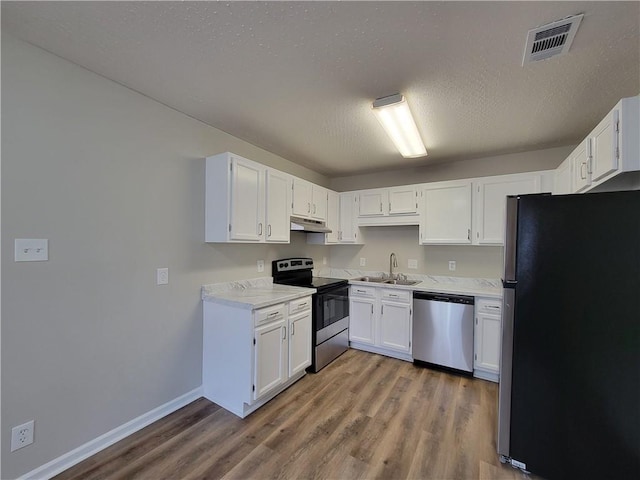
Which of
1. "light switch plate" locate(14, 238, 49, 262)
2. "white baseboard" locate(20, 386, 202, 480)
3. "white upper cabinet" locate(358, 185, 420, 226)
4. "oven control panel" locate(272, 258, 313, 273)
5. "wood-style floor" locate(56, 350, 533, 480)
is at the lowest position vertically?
"wood-style floor" locate(56, 350, 533, 480)

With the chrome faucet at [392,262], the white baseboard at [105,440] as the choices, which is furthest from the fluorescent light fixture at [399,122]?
the white baseboard at [105,440]

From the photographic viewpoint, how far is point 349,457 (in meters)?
1.85

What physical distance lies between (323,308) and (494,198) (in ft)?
7.63

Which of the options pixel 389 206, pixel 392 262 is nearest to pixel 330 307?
pixel 392 262

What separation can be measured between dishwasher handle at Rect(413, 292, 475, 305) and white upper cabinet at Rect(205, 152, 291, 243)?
186 cm

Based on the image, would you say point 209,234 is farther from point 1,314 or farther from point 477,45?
point 477,45

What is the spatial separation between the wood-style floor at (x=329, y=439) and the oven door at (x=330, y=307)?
650 mm

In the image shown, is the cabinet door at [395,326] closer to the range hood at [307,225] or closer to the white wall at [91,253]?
the range hood at [307,225]

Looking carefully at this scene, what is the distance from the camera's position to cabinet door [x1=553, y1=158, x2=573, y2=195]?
2.40 m

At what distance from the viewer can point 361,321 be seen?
365 centimetres

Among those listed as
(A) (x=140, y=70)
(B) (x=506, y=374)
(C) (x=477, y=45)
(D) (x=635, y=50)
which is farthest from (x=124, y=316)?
(D) (x=635, y=50)

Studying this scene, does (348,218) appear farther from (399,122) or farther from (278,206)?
(399,122)

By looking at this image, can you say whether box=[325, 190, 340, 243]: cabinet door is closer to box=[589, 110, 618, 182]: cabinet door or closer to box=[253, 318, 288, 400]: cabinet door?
box=[253, 318, 288, 400]: cabinet door

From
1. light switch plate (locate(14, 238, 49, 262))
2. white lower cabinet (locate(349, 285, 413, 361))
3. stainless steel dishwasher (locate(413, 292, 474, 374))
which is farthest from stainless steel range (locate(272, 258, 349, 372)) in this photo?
light switch plate (locate(14, 238, 49, 262))
